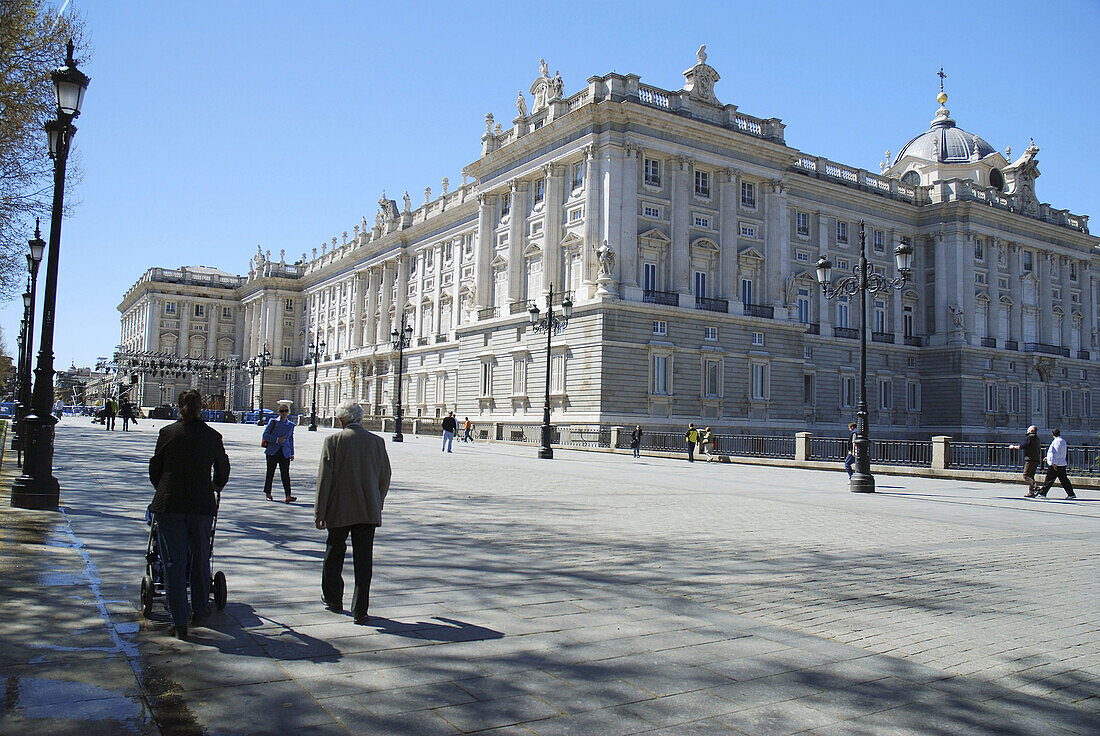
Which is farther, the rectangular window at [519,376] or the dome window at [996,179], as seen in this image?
the dome window at [996,179]

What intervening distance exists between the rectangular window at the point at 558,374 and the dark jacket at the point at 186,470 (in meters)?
39.5

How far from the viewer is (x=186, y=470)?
601cm

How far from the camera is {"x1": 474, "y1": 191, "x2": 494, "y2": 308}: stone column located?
53.7 m

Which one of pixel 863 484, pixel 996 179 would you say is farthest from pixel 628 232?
pixel 996 179

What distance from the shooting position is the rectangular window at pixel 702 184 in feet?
158

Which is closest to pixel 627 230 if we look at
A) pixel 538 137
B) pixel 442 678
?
pixel 538 137

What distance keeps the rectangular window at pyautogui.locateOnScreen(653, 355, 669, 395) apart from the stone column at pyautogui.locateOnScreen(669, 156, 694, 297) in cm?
410

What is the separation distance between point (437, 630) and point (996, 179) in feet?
240

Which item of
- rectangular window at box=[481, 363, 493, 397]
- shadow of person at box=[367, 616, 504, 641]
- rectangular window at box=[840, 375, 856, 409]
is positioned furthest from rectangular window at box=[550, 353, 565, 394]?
shadow of person at box=[367, 616, 504, 641]

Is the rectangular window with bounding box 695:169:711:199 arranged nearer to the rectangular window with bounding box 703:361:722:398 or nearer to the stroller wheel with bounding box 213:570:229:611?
the rectangular window with bounding box 703:361:722:398

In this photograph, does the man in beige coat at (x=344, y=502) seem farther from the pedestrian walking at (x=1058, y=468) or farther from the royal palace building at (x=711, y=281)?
the royal palace building at (x=711, y=281)

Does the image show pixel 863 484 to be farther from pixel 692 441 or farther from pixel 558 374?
pixel 558 374

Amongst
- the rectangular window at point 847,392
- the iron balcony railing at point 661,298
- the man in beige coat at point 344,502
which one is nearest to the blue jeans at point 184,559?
the man in beige coat at point 344,502

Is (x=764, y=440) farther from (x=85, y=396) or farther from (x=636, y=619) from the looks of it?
(x=85, y=396)
